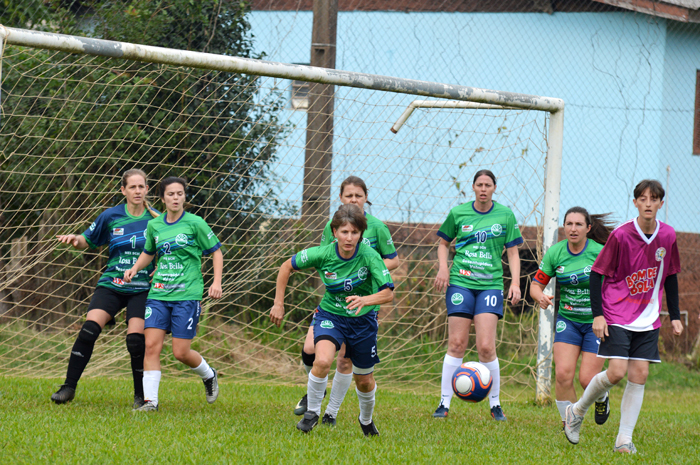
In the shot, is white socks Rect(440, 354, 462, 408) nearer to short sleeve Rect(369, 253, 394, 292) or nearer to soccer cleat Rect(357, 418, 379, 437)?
soccer cleat Rect(357, 418, 379, 437)

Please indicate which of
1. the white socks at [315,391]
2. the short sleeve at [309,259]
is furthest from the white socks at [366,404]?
the short sleeve at [309,259]

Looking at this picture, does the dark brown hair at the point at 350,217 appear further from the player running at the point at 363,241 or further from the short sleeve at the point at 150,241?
the short sleeve at the point at 150,241

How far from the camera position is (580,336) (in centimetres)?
527

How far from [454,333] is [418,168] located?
381 cm

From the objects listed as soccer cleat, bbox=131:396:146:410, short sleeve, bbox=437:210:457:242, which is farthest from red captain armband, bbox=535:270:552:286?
soccer cleat, bbox=131:396:146:410

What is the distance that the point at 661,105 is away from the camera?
9.92 m

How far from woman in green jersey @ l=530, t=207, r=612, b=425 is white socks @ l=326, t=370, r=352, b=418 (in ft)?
4.88

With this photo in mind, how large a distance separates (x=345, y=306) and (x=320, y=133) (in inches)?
137

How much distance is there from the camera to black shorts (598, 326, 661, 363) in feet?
14.5

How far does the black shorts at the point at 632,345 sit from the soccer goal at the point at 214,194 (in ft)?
7.27

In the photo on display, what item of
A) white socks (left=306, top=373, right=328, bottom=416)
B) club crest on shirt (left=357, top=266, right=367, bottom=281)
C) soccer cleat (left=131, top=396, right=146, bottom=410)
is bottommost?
soccer cleat (left=131, top=396, right=146, bottom=410)

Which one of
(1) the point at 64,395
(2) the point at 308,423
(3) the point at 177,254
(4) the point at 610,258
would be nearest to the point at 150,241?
(3) the point at 177,254

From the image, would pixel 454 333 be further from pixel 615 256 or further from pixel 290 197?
pixel 290 197

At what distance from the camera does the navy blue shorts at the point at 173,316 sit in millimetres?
5137
